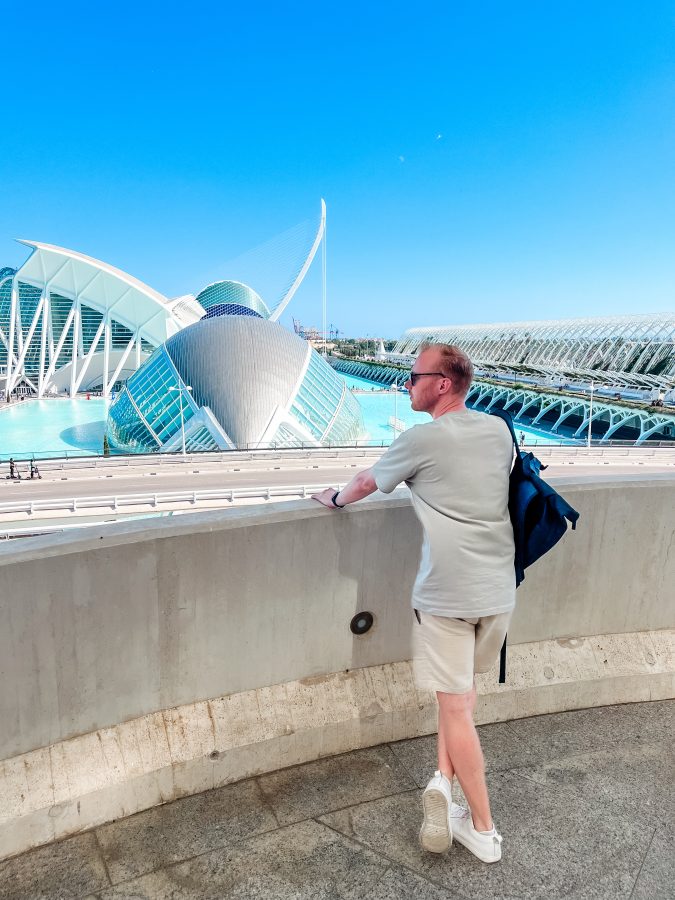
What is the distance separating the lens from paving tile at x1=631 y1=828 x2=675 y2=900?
227cm

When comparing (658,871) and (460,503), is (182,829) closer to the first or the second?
(460,503)

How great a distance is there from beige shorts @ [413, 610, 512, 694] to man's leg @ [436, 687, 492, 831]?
0.20 feet

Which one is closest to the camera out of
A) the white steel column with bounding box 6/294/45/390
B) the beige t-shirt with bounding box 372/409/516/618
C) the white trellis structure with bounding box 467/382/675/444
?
the beige t-shirt with bounding box 372/409/516/618

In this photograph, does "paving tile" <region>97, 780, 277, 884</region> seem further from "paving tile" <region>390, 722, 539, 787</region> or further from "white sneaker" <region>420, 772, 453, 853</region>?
"paving tile" <region>390, 722, 539, 787</region>

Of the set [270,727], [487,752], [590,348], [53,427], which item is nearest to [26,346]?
[53,427]

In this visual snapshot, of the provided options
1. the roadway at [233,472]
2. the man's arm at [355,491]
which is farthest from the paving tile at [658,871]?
the roadway at [233,472]

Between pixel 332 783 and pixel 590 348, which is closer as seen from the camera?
pixel 332 783

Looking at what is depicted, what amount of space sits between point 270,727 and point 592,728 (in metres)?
1.77

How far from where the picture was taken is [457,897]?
7.33ft

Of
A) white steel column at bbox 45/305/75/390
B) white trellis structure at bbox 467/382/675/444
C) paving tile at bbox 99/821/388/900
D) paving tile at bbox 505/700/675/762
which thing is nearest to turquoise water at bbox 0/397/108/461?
white steel column at bbox 45/305/75/390

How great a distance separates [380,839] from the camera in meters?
2.51

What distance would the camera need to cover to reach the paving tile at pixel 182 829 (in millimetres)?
2395

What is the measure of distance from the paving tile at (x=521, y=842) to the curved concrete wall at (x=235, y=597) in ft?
2.61

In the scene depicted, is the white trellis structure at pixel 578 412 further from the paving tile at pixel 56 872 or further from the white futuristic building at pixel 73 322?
the paving tile at pixel 56 872
